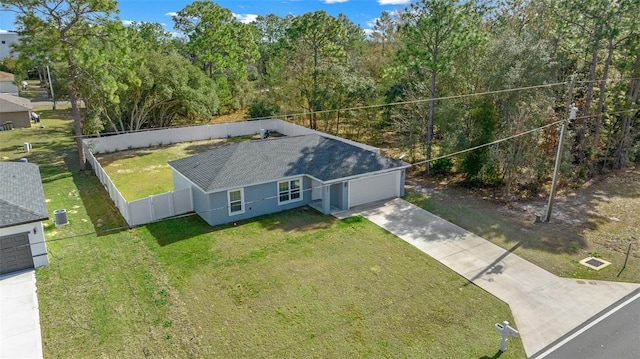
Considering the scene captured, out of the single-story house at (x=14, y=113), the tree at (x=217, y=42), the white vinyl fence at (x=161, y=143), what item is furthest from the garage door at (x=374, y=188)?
the single-story house at (x=14, y=113)

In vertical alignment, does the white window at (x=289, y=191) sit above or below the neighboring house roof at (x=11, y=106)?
below

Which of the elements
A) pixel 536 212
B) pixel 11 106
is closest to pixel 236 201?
pixel 536 212

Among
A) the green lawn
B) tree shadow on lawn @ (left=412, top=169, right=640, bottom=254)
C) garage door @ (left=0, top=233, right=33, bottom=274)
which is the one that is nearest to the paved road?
the green lawn

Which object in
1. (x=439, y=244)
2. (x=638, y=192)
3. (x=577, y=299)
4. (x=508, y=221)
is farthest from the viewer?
(x=638, y=192)

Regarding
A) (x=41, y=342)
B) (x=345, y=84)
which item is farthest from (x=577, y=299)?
(x=345, y=84)

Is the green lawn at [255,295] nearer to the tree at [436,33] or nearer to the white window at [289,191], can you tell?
the white window at [289,191]

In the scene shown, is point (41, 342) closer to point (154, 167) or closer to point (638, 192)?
point (154, 167)

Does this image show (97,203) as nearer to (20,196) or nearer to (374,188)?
(20,196)
